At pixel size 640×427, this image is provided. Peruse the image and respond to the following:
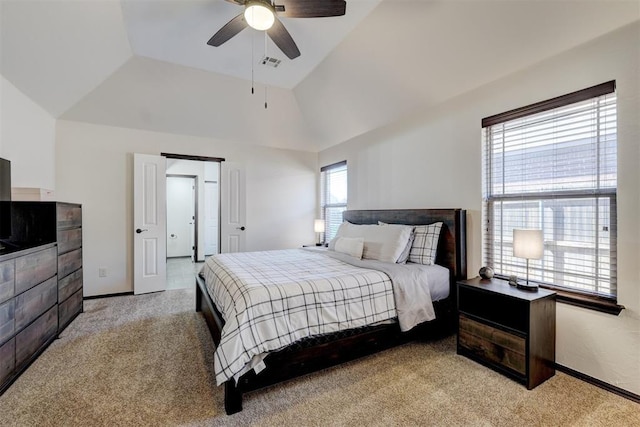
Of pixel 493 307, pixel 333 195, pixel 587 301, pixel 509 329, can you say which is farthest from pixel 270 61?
pixel 587 301

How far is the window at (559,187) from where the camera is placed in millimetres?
2049

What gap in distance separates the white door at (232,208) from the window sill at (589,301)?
13.9ft

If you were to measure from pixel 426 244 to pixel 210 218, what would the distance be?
19.4 feet

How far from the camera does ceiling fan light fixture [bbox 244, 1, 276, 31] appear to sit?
77.5 inches

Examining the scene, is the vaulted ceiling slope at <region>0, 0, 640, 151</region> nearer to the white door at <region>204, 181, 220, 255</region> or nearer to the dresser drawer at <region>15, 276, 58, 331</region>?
the dresser drawer at <region>15, 276, 58, 331</region>

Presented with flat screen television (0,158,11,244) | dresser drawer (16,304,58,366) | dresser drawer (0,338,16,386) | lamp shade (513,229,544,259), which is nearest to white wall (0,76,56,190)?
flat screen television (0,158,11,244)

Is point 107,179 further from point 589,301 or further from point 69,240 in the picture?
point 589,301

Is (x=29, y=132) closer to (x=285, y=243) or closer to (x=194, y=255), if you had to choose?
(x=285, y=243)

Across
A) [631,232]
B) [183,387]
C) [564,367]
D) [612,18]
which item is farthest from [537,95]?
[183,387]

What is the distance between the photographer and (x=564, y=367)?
86.1 inches

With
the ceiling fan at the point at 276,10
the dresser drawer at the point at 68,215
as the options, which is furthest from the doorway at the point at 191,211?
the ceiling fan at the point at 276,10

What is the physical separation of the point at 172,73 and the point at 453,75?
3.35 metres

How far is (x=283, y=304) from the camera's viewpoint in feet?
6.29

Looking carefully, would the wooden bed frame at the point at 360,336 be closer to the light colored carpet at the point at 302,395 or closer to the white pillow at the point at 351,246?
the light colored carpet at the point at 302,395
